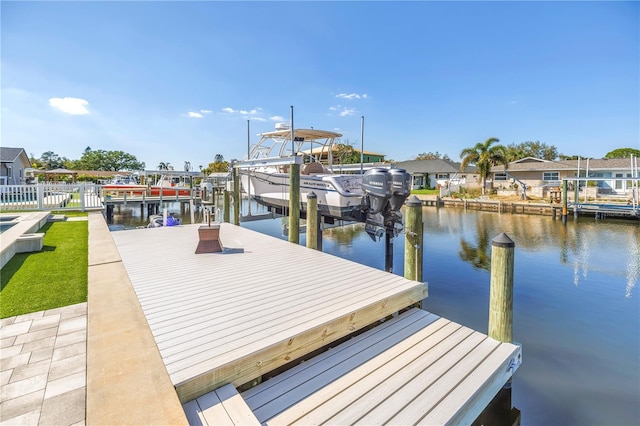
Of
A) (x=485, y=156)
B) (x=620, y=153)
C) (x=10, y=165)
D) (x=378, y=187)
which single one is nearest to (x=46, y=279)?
(x=378, y=187)

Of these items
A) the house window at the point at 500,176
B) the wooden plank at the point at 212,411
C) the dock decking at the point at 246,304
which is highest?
the house window at the point at 500,176

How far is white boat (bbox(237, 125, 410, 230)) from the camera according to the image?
663 cm

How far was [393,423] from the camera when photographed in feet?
6.14

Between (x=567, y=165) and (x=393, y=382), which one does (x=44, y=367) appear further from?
(x=567, y=165)

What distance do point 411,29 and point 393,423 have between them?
16382 millimetres

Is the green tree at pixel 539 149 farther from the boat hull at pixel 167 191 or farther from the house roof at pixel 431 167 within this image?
the boat hull at pixel 167 191

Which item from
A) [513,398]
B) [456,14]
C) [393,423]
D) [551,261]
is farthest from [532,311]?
[456,14]

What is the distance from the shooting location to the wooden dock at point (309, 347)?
1975 millimetres

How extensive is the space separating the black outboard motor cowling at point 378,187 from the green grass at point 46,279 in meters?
5.37

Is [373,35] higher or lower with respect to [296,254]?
higher

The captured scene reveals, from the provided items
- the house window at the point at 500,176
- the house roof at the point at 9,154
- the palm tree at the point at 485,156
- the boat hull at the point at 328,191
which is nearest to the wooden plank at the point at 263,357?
the boat hull at the point at 328,191

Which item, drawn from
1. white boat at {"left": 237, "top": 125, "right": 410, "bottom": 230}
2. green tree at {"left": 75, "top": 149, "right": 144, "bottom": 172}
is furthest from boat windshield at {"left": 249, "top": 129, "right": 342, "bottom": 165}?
green tree at {"left": 75, "top": 149, "right": 144, "bottom": 172}

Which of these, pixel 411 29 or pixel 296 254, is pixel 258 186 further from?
pixel 411 29

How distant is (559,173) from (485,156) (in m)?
7.50
